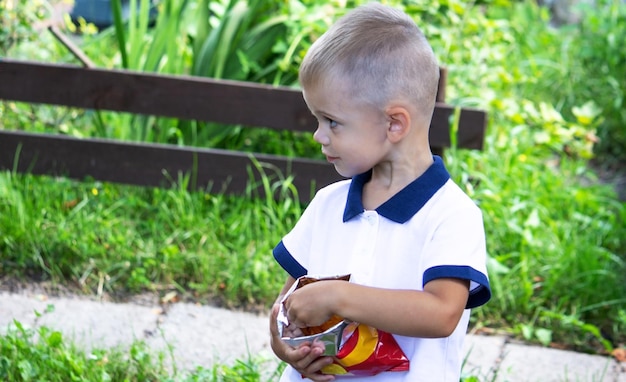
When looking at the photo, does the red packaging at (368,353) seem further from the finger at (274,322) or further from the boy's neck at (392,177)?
the boy's neck at (392,177)

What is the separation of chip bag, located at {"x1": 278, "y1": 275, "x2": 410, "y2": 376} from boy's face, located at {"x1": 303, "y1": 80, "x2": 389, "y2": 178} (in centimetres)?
26

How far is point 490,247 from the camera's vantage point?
435 centimetres

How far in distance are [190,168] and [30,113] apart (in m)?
1.32

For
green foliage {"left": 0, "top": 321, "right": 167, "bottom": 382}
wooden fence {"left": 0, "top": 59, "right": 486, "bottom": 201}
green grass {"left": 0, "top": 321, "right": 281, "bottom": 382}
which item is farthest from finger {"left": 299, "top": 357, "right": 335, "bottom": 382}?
wooden fence {"left": 0, "top": 59, "right": 486, "bottom": 201}

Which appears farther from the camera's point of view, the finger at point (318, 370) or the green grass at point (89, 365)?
the green grass at point (89, 365)

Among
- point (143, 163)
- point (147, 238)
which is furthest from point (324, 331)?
point (143, 163)

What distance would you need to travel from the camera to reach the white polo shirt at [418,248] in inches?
79.8

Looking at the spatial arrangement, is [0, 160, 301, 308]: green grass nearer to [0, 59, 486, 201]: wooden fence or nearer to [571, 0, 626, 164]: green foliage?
[0, 59, 486, 201]: wooden fence

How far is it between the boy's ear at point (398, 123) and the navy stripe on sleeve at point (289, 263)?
43 cm

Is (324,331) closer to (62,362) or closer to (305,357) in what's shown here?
(305,357)

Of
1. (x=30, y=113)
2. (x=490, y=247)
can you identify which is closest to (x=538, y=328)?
(x=490, y=247)

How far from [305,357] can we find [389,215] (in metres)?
0.35

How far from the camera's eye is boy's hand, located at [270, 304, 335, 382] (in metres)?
2.07

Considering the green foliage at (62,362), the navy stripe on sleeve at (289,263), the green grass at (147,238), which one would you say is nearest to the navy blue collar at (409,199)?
the navy stripe on sleeve at (289,263)
